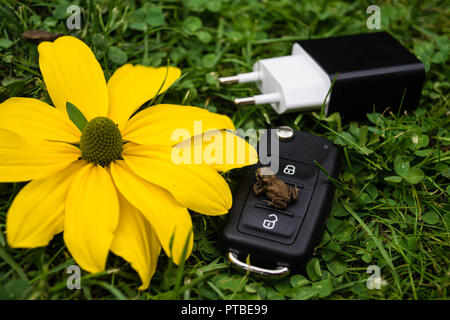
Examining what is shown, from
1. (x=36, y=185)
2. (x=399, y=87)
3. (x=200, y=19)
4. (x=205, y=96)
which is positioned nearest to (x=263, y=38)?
(x=200, y=19)

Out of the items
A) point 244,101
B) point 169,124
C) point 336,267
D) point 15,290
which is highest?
point 169,124

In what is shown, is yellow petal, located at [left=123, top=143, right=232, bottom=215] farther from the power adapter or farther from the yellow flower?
the power adapter

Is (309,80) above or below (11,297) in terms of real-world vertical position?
above

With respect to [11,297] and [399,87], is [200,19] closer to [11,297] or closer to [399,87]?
[399,87]

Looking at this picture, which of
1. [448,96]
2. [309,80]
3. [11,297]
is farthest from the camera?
[448,96]

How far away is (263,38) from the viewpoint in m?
1.79

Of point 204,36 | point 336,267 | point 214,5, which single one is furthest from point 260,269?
point 214,5

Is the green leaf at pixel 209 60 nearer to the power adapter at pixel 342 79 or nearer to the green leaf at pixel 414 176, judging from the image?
the power adapter at pixel 342 79

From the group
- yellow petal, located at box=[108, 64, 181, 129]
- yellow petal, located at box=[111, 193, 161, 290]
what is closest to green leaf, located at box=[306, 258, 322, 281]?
yellow petal, located at box=[111, 193, 161, 290]

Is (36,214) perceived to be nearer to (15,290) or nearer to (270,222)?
(15,290)

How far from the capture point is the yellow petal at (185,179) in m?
1.06

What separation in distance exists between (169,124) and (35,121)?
32 centimetres

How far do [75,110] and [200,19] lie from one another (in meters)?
0.85

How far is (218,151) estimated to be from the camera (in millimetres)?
1147
